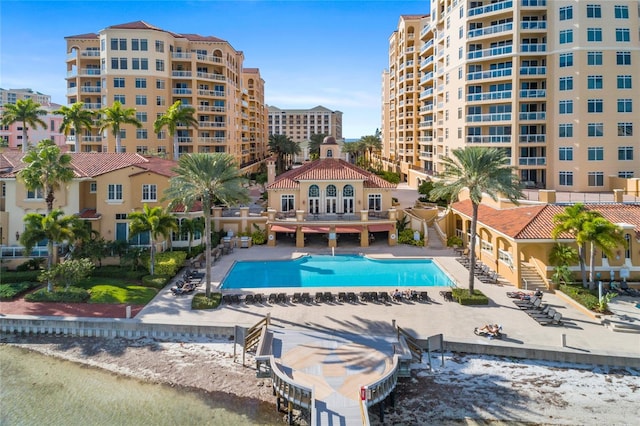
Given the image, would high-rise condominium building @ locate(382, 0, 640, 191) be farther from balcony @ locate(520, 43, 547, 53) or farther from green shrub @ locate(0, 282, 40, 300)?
green shrub @ locate(0, 282, 40, 300)

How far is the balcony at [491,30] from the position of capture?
53.1 m

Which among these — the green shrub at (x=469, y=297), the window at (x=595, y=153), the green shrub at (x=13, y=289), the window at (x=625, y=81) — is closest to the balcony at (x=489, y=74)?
the window at (x=625, y=81)

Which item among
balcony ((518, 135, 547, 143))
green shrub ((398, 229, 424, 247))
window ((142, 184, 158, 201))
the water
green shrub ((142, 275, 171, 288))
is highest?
balcony ((518, 135, 547, 143))

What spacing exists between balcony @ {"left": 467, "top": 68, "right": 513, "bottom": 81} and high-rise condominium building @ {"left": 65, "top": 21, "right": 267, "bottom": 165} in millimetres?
38953

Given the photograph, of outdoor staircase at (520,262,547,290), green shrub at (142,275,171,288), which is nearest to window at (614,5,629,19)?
outdoor staircase at (520,262,547,290)

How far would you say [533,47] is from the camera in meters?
51.8

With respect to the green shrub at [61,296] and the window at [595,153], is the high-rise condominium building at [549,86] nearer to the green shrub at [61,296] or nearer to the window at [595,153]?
the window at [595,153]

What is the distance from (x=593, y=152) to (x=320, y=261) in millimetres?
32599

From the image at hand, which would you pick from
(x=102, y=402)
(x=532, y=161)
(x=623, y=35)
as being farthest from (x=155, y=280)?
(x=623, y=35)

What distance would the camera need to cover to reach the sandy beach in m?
19.1

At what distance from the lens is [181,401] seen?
20469 mm

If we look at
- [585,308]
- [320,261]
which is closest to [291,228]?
[320,261]

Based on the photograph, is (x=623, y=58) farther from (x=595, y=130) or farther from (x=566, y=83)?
(x=595, y=130)

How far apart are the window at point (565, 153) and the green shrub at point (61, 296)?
160 feet
